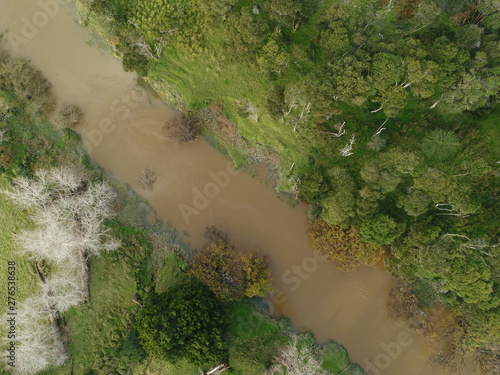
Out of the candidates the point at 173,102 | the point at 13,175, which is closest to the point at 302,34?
the point at 173,102

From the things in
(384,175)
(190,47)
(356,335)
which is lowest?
(356,335)

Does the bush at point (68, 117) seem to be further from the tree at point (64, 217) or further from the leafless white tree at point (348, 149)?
the leafless white tree at point (348, 149)

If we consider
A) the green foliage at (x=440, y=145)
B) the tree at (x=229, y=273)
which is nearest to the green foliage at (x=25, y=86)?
the tree at (x=229, y=273)

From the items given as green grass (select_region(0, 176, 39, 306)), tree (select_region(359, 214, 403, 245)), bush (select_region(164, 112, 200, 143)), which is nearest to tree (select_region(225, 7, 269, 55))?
bush (select_region(164, 112, 200, 143))

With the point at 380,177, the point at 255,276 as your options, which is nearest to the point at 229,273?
the point at 255,276

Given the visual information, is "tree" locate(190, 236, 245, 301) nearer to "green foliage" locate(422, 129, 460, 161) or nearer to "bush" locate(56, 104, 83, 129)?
"bush" locate(56, 104, 83, 129)

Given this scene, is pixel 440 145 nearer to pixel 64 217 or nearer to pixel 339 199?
pixel 339 199

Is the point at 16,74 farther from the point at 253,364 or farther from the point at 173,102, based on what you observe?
the point at 253,364
